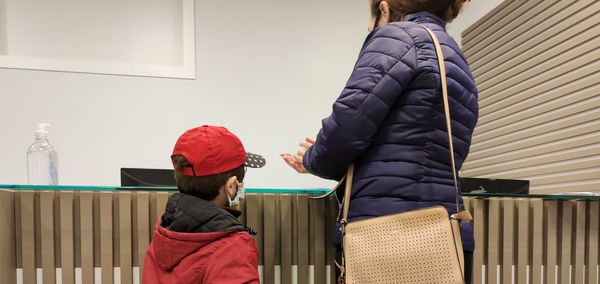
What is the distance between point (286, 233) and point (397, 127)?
555 mm

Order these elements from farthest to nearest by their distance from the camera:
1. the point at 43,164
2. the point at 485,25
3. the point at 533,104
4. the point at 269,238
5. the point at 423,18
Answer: the point at 485,25, the point at 533,104, the point at 43,164, the point at 269,238, the point at 423,18

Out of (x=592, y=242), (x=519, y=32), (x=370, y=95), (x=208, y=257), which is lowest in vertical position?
(x=592, y=242)

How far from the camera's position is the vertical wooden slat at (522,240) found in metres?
1.41

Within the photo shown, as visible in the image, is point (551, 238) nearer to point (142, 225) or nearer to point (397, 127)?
point (397, 127)

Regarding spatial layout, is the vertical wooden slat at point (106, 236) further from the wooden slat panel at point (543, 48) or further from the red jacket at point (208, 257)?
the wooden slat panel at point (543, 48)

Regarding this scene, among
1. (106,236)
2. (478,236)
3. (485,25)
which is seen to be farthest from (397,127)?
(485,25)

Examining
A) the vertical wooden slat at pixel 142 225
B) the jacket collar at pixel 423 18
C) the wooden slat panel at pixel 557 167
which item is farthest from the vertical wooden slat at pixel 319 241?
the wooden slat panel at pixel 557 167

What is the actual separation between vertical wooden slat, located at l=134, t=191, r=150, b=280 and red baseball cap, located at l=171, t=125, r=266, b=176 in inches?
10.3

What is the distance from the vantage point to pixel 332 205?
1339 mm

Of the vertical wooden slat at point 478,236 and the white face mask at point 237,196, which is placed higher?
the white face mask at point 237,196

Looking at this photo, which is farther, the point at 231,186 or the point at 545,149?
the point at 545,149

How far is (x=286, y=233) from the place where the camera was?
4.30 ft

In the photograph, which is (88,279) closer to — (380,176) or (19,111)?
(380,176)

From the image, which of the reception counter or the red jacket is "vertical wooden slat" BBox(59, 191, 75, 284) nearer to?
the reception counter
